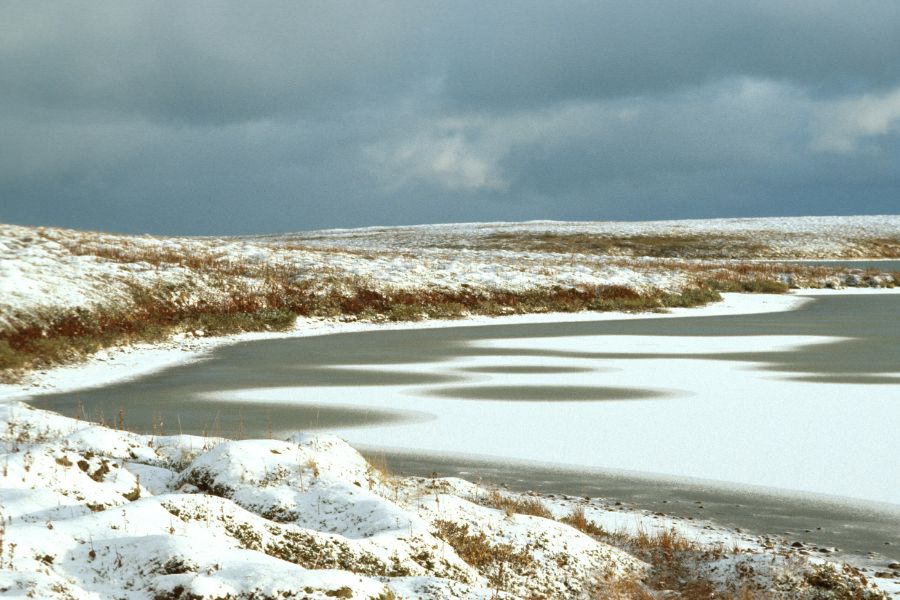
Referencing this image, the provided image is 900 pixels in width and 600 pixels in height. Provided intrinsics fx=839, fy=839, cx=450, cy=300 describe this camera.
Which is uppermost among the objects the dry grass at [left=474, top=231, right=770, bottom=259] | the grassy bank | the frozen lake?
the dry grass at [left=474, top=231, right=770, bottom=259]

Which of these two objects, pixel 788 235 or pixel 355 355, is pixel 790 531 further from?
pixel 788 235

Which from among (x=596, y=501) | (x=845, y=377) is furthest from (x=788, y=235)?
(x=596, y=501)

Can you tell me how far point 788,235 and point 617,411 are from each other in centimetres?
9448

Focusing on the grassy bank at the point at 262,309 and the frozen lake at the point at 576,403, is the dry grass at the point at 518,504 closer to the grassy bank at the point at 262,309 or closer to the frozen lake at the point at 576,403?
the frozen lake at the point at 576,403

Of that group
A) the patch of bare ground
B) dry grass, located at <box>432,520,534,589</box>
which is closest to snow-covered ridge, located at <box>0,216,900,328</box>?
dry grass, located at <box>432,520,534,589</box>

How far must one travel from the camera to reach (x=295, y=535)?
5.97 m

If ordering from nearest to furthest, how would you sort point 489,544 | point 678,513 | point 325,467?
point 489,544 → point 325,467 → point 678,513

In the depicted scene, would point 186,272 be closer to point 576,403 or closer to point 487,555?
point 576,403

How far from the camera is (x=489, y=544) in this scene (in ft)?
21.7

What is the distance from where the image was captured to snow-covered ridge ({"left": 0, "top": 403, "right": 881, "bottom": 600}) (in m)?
4.93

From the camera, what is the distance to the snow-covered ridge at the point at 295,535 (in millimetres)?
4926

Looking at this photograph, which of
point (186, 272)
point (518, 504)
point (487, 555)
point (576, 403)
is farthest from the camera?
point (186, 272)

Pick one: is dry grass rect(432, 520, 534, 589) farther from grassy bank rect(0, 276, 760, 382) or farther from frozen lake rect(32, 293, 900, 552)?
→ grassy bank rect(0, 276, 760, 382)

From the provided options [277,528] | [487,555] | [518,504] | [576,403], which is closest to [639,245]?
[576,403]
